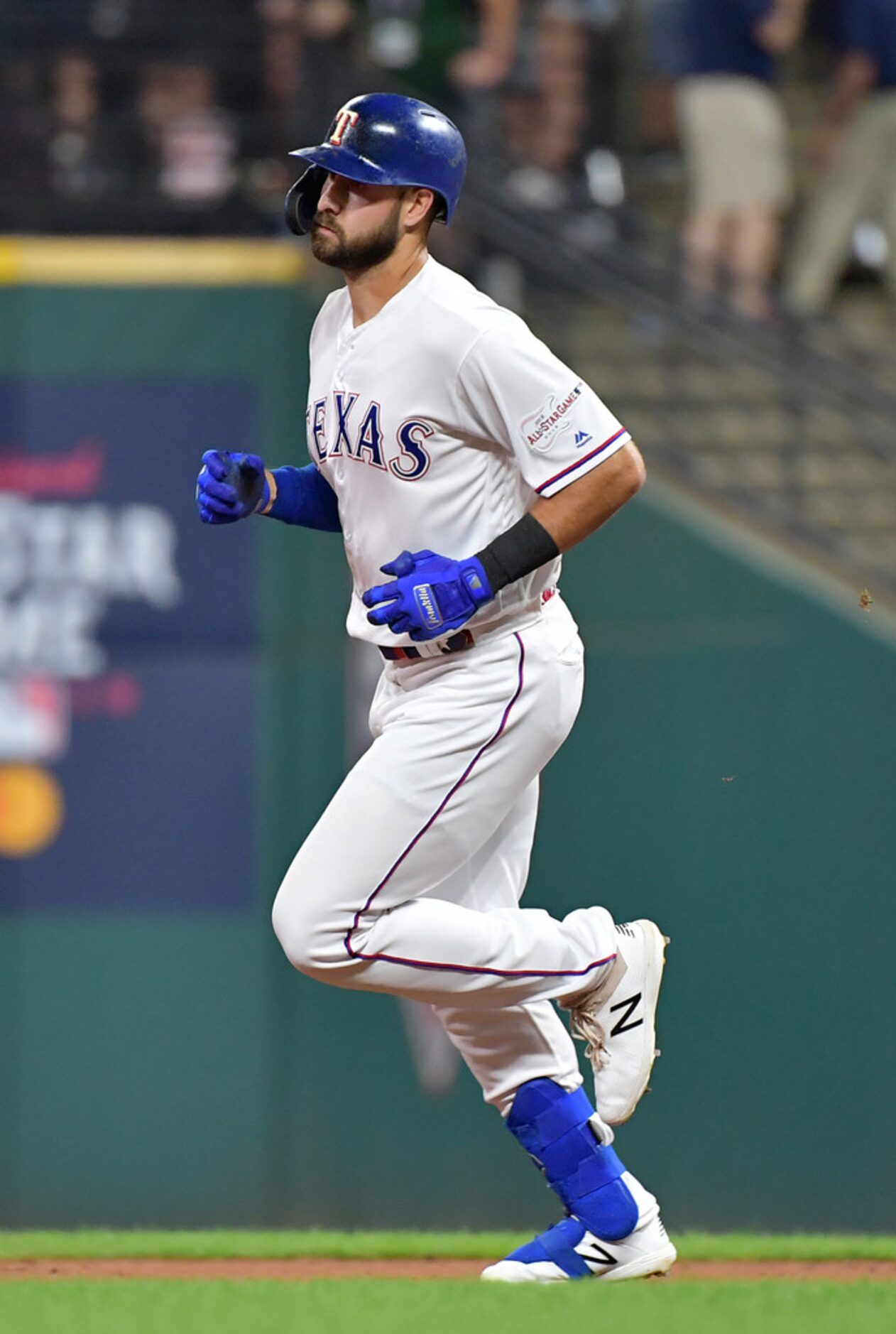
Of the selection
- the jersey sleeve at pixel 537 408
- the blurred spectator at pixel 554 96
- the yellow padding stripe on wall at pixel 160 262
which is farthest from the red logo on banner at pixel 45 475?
the jersey sleeve at pixel 537 408

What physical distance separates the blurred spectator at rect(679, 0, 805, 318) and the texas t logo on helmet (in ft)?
9.64

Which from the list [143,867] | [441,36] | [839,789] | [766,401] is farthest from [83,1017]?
[441,36]

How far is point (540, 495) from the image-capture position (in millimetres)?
3859

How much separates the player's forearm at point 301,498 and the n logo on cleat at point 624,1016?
3.65 feet

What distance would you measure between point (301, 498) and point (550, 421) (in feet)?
2.28

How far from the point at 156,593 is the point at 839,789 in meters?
2.29

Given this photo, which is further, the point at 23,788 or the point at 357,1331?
the point at 23,788

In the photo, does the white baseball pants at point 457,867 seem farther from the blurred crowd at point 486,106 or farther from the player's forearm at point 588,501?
the blurred crowd at point 486,106

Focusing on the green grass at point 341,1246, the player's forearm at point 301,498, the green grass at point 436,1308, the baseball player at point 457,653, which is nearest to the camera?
the green grass at point 436,1308

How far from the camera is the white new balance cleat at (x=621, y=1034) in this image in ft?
13.5

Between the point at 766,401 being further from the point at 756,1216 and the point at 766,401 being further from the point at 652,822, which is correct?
the point at 756,1216

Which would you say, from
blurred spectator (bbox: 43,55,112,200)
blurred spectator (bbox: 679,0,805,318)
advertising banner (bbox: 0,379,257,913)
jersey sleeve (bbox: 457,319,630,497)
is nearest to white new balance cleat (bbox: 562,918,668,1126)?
jersey sleeve (bbox: 457,319,630,497)

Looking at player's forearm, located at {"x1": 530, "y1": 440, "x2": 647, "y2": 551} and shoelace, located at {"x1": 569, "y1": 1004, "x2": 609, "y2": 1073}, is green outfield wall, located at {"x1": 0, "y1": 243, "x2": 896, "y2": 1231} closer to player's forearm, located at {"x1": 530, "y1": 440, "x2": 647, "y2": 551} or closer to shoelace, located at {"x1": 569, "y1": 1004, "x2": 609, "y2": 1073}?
shoelace, located at {"x1": 569, "y1": 1004, "x2": 609, "y2": 1073}

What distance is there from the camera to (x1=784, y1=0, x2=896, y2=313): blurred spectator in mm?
6969
